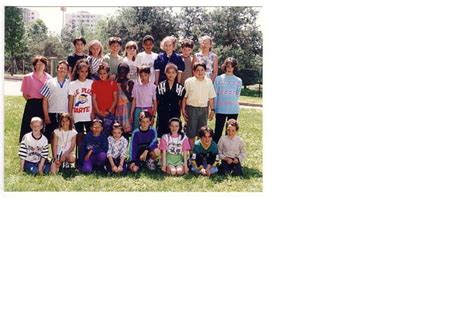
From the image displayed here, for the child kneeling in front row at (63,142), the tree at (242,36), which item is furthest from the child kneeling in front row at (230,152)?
the child kneeling in front row at (63,142)

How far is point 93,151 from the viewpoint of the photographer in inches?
466

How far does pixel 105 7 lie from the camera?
11.6 m

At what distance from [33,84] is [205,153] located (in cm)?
242

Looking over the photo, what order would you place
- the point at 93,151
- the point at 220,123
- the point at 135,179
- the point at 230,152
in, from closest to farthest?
the point at 135,179, the point at 93,151, the point at 230,152, the point at 220,123

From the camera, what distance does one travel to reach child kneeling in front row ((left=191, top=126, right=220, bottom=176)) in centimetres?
1188

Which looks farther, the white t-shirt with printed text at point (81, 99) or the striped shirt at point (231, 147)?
the striped shirt at point (231, 147)

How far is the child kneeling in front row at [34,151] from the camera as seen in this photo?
38.6ft

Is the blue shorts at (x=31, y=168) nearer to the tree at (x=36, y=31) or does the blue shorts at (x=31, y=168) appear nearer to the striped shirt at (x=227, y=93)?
the tree at (x=36, y=31)

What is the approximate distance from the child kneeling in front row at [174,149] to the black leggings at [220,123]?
0.41 m

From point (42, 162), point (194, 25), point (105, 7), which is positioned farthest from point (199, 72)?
point (42, 162)

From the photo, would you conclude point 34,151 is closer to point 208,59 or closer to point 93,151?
point 93,151

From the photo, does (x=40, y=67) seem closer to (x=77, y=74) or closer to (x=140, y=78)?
(x=77, y=74)

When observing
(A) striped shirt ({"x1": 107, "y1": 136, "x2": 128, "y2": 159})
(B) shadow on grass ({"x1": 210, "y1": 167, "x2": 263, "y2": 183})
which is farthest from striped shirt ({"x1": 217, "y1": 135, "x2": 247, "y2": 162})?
(A) striped shirt ({"x1": 107, "y1": 136, "x2": 128, "y2": 159})

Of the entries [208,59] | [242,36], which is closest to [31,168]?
[208,59]
